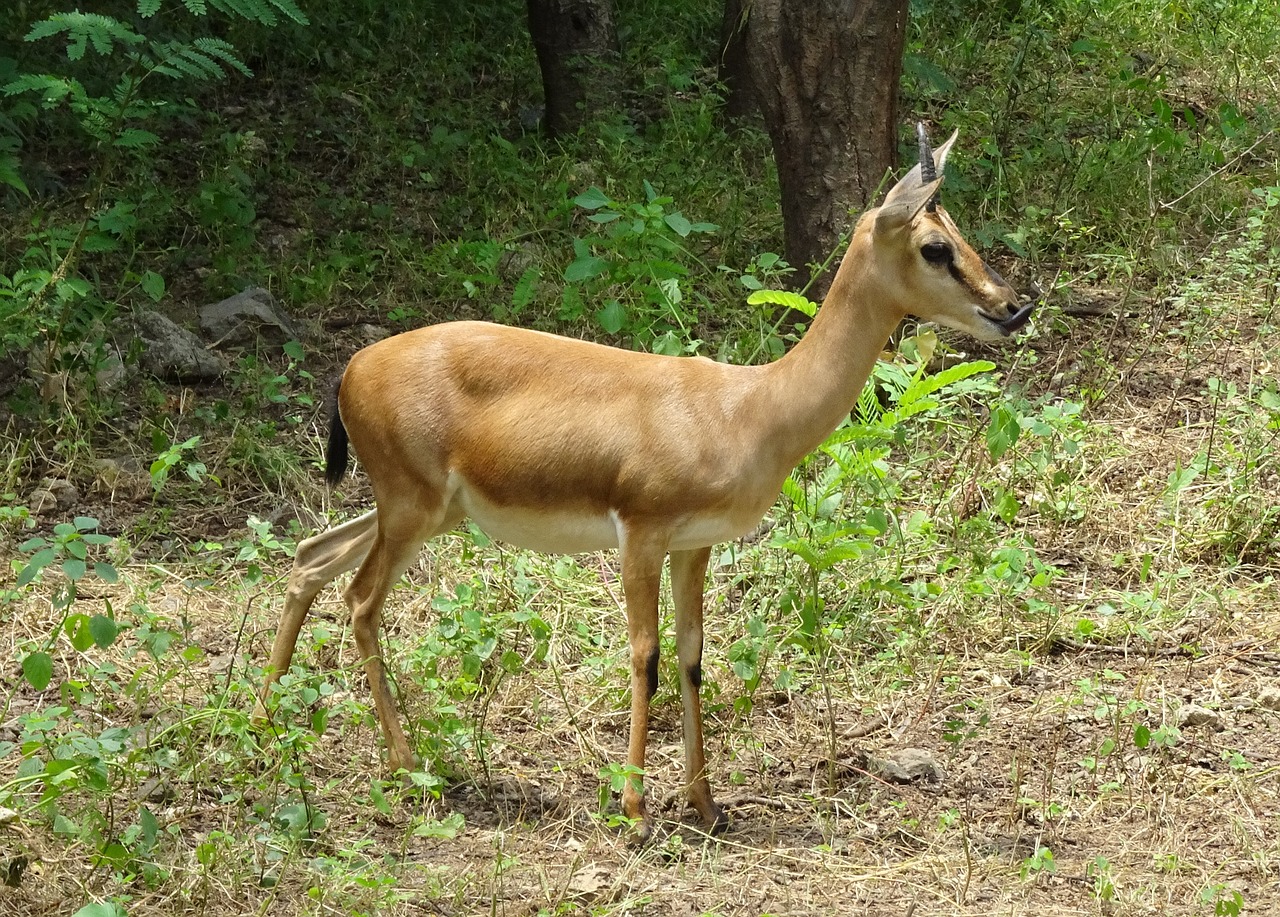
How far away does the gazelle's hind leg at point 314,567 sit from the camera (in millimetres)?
5441

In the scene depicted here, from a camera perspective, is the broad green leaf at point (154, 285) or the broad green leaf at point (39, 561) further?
the broad green leaf at point (154, 285)

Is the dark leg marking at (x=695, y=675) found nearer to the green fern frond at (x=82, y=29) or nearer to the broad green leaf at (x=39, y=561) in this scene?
the broad green leaf at (x=39, y=561)

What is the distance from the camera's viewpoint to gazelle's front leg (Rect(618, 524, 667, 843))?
4785 millimetres

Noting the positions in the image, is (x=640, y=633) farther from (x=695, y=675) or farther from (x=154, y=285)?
(x=154, y=285)

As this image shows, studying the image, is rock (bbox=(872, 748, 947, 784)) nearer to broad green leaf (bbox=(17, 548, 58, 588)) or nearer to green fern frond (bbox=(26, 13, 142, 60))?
broad green leaf (bbox=(17, 548, 58, 588))

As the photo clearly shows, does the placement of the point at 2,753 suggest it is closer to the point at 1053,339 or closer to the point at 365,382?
the point at 365,382

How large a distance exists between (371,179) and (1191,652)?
584cm

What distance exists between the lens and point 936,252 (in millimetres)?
4652

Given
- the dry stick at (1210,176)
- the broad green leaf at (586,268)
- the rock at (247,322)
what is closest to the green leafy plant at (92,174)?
the rock at (247,322)

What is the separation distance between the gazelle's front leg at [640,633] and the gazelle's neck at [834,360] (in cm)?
50

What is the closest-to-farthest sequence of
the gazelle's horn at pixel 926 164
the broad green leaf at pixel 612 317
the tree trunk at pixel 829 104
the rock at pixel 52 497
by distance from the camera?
1. the gazelle's horn at pixel 926 164
2. the rock at pixel 52 497
3. the broad green leaf at pixel 612 317
4. the tree trunk at pixel 829 104

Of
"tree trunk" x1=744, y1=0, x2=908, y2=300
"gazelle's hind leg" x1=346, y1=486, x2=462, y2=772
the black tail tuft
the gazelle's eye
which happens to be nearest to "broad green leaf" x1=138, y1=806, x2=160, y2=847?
"gazelle's hind leg" x1=346, y1=486, x2=462, y2=772

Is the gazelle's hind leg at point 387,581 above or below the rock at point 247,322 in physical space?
below

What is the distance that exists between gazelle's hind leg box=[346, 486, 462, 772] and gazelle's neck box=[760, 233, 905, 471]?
117 centimetres
